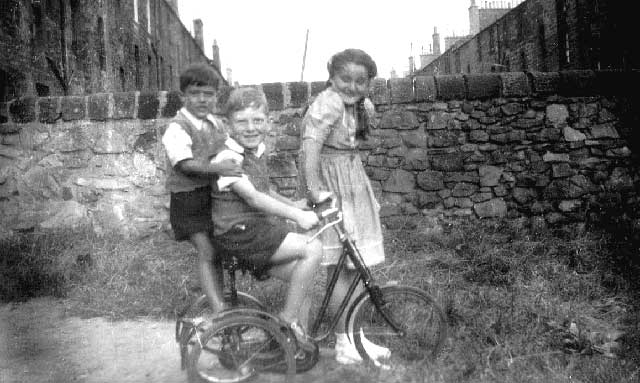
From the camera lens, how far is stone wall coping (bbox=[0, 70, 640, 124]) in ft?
19.4

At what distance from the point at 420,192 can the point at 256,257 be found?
3.62 m

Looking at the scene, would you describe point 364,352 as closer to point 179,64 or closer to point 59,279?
point 59,279

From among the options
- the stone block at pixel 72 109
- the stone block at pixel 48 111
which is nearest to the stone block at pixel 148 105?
the stone block at pixel 72 109

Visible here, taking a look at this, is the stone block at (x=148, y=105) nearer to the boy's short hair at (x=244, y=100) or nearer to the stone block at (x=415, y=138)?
the stone block at (x=415, y=138)

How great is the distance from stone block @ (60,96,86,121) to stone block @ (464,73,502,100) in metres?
4.07

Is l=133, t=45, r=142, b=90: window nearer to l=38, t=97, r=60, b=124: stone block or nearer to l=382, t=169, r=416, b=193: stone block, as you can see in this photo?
l=38, t=97, r=60, b=124: stone block

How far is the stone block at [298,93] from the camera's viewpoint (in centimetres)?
595

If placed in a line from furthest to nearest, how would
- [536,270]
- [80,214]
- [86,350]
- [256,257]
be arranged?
[80,214], [536,270], [86,350], [256,257]

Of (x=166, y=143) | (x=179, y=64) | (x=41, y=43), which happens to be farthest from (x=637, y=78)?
(x=179, y=64)

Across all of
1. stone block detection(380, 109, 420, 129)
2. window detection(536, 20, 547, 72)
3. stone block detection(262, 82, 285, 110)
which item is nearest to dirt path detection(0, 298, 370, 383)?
stone block detection(262, 82, 285, 110)

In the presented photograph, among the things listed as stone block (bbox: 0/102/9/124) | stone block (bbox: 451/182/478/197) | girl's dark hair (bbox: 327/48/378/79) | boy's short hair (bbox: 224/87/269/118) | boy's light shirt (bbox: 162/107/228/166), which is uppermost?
stone block (bbox: 0/102/9/124)

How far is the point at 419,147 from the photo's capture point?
19.9 feet

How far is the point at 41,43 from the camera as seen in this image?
1257 cm

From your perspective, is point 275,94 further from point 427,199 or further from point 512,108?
point 512,108
